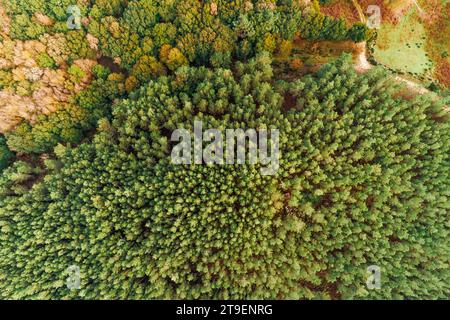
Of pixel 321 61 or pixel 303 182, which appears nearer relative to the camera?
pixel 303 182

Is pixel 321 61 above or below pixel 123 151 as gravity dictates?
above

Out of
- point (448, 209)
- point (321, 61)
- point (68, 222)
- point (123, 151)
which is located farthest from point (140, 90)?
point (448, 209)

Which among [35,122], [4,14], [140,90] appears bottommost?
[35,122]

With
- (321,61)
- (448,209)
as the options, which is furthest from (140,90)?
(448,209)

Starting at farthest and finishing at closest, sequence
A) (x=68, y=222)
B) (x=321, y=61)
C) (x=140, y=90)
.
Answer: (x=321, y=61)
(x=140, y=90)
(x=68, y=222)
